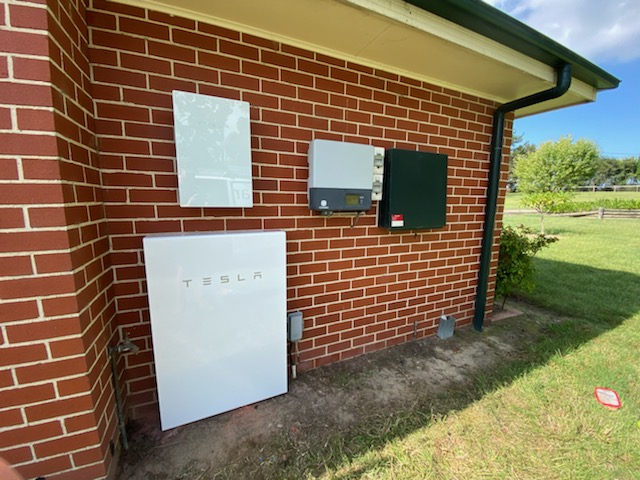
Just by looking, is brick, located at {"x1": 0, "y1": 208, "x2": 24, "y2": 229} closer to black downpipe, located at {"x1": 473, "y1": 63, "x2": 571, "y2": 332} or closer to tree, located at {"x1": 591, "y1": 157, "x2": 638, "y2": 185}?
black downpipe, located at {"x1": 473, "y1": 63, "x2": 571, "y2": 332}

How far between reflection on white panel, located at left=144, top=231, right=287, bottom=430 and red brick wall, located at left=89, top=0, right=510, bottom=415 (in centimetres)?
22

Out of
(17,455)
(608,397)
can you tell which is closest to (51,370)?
(17,455)

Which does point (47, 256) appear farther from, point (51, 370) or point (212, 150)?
point (212, 150)

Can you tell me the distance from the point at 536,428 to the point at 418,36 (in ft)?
8.34

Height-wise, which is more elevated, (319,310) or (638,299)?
(319,310)

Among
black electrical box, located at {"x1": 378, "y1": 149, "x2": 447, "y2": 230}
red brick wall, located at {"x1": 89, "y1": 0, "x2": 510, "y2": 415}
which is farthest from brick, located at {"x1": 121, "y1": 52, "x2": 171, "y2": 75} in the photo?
black electrical box, located at {"x1": 378, "y1": 149, "x2": 447, "y2": 230}

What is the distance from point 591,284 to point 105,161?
6.39m

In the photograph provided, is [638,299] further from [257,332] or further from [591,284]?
[257,332]

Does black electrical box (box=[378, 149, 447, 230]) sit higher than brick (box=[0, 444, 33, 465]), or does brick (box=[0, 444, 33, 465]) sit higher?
black electrical box (box=[378, 149, 447, 230])

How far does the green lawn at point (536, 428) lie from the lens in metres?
1.39

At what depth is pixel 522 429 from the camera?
Answer: 1.63m

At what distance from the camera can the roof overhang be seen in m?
1.45

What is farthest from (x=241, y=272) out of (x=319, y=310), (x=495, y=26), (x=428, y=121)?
(x=495, y=26)

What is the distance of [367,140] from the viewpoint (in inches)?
83.0
